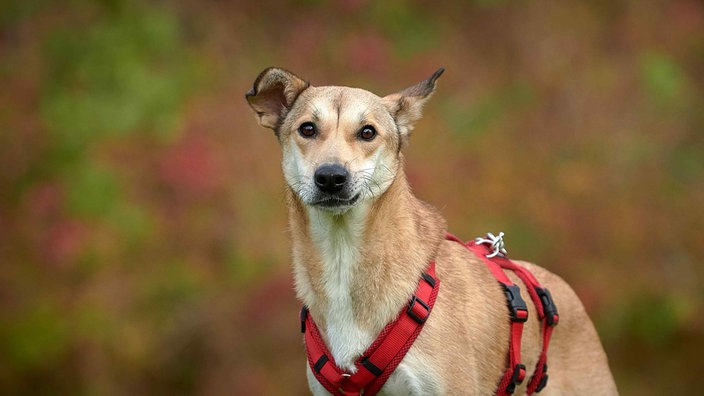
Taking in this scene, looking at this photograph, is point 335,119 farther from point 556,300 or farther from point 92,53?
point 92,53

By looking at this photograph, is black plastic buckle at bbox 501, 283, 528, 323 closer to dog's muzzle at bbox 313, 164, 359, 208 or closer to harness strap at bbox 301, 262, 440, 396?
harness strap at bbox 301, 262, 440, 396

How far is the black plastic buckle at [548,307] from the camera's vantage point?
5164 mm

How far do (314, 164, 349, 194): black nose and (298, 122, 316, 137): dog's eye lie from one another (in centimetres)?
41

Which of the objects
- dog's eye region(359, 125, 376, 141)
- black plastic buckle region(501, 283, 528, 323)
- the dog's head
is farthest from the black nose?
black plastic buckle region(501, 283, 528, 323)

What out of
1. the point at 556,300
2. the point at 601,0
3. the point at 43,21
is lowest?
the point at 556,300

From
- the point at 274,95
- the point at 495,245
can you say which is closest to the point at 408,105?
the point at 274,95

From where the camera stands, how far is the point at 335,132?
4637 millimetres

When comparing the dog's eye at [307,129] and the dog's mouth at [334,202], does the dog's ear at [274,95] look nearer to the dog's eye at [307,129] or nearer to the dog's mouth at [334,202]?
the dog's eye at [307,129]

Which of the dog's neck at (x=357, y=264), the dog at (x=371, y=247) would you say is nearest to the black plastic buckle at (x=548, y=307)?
the dog at (x=371, y=247)

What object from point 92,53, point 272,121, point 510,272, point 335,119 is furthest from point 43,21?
point 510,272

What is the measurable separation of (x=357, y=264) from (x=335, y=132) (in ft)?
2.36

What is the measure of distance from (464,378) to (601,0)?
6.19 meters

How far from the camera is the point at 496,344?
480cm

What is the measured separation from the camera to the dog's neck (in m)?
4.46
